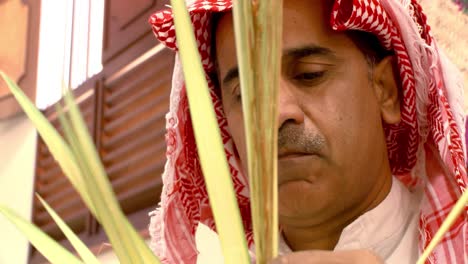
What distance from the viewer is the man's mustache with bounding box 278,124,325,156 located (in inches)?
25.4

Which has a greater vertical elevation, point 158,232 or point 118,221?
point 118,221

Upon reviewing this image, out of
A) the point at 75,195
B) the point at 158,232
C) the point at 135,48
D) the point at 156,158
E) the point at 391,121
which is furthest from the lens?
the point at 75,195

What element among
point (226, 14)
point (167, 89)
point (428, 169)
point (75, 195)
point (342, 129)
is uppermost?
point (226, 14)

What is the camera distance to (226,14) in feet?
2.76

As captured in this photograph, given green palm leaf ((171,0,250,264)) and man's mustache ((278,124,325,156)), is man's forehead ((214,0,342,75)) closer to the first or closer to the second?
man's mustache ((278,124,325,156))

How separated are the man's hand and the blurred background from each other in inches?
34.2

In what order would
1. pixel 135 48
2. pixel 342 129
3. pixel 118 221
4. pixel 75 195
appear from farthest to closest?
1. pixel 75 195
2. pixel 135 48
3. pixel 342 129
4. pixel 118 221

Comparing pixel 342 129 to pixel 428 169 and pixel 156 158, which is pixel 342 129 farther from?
pixel 156 158

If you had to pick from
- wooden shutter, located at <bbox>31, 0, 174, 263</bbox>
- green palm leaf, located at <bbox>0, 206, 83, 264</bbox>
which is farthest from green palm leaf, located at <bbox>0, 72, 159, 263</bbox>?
wooden shutter, located at <bbox>31, 0, 174, 263</bbox>

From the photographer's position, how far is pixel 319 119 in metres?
0.69

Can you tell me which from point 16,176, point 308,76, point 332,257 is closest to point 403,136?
point 308,76

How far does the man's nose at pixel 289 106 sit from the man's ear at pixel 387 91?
157 millimetres

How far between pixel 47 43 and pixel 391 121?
1811 millimetres

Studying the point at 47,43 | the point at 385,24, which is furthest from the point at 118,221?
the point at 47,43
